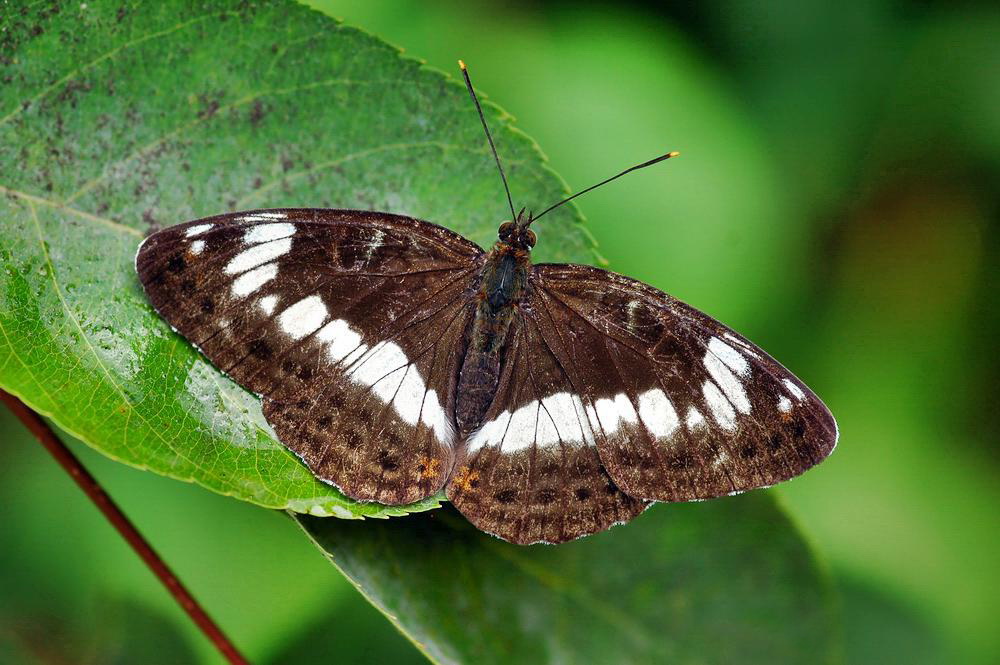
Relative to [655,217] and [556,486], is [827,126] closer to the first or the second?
[655,217]

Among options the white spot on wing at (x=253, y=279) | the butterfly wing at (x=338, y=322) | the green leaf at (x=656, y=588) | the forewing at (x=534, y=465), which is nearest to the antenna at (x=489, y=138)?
the butterfly wing at (x=338, y=322)

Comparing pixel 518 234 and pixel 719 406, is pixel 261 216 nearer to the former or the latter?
pixel 518 234

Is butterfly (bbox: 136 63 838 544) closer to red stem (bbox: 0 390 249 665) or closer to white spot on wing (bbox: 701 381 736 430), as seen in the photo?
white spot on wing (bbox: 701 381 736 430)

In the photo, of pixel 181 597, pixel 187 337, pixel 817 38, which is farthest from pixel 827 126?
pixel 181 597

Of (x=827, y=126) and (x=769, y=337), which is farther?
(x=827, y=126)

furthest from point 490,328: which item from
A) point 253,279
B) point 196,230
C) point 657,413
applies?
point 196,230

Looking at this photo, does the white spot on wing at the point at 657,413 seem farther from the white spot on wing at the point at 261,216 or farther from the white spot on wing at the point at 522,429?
the white spot on wing at the point at 261,216

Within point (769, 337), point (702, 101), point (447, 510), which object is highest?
point (702, 101)
